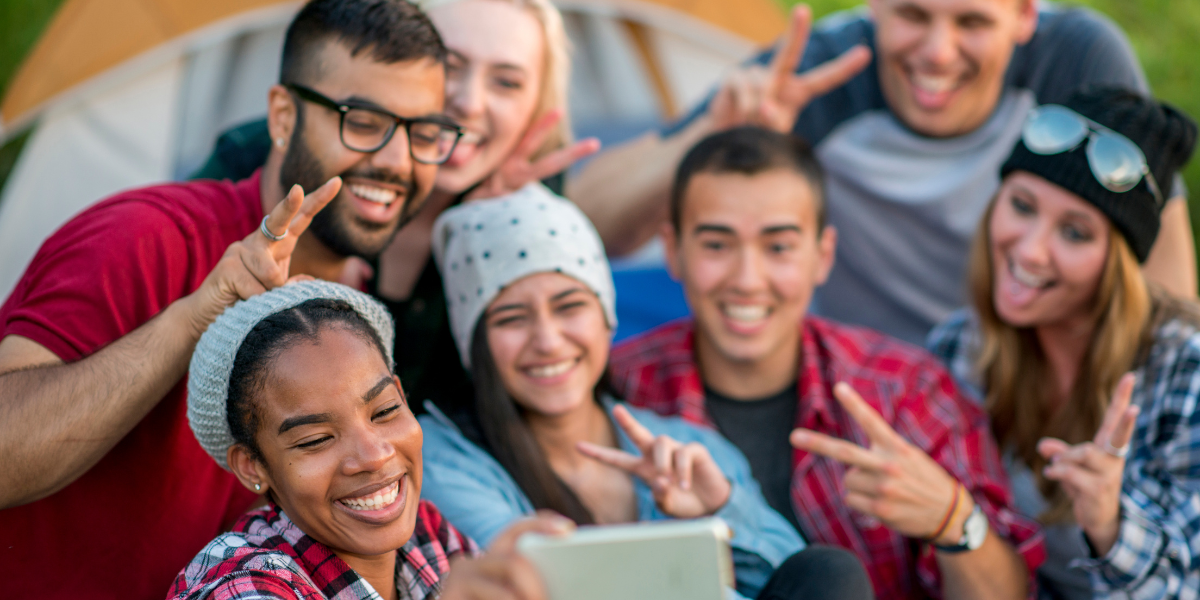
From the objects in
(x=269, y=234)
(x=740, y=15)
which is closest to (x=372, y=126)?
(x=269, y=234)

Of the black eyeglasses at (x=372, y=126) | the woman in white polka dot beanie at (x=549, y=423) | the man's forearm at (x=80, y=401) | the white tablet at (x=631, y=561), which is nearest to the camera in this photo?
the white tablet at (x=631, y=561)

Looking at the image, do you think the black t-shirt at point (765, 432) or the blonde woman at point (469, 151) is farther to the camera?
the blonde woman at point (469, 151)

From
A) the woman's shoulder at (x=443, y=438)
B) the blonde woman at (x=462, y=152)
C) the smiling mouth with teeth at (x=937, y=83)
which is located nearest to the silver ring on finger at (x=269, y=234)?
the woman's shoulder at (x=443, y=438)

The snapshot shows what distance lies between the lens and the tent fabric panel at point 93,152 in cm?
397

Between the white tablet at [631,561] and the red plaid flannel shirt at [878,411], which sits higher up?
the white tablet at [631,561]

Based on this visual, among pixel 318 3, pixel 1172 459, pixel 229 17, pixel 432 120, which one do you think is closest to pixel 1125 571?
pixel 1172 459

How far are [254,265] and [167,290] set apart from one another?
0.30 meters

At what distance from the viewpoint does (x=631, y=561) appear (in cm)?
112

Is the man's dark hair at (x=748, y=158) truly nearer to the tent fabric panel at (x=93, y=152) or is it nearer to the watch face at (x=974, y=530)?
the watch face at (x=974, y=530)

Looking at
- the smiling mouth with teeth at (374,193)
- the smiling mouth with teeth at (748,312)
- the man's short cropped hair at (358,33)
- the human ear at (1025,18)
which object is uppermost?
the man's short cropped hair at (358,33)

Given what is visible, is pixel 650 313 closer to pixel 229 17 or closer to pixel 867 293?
pixel 867 293

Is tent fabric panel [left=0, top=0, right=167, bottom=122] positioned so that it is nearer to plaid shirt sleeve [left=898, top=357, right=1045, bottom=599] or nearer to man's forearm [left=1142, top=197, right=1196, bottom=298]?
plaid shirt sleeve [left=898, top=357, right=1045, bottom=599]

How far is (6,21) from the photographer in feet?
18.2

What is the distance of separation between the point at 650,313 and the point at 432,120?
2.23 m
